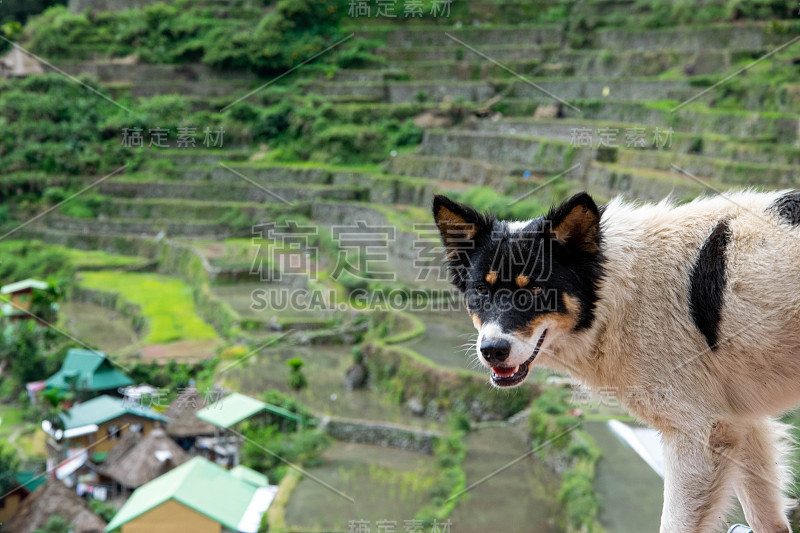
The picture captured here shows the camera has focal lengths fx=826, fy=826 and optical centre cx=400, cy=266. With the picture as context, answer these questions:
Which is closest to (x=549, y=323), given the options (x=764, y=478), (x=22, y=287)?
(x=764, y=478)

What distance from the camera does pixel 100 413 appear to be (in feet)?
56.7

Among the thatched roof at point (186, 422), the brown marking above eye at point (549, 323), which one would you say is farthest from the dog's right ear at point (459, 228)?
the thatched roof at point (186, 422)

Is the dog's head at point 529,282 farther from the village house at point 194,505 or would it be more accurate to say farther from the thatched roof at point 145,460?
the thatched roof at point 145,460

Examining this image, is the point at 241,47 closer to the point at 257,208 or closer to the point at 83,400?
the point at 257,208

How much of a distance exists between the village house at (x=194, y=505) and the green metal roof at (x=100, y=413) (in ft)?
15.2

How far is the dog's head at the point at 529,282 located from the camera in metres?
2.81

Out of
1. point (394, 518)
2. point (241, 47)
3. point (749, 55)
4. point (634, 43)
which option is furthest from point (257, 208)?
point (394, 518)

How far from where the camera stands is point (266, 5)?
4491 centimetres

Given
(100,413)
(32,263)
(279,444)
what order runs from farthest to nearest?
(32,263) < (100,413) < (279,444)

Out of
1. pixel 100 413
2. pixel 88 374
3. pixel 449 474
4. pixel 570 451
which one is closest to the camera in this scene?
pixel 570 451

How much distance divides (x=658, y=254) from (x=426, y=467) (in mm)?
13524

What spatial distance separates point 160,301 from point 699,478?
25225 millimetres

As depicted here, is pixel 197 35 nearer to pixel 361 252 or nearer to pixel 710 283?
pixel 361 252

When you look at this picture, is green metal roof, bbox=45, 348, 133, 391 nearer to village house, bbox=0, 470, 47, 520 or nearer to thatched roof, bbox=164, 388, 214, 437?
thatched roof, bbox=164, 388, 214, 437
